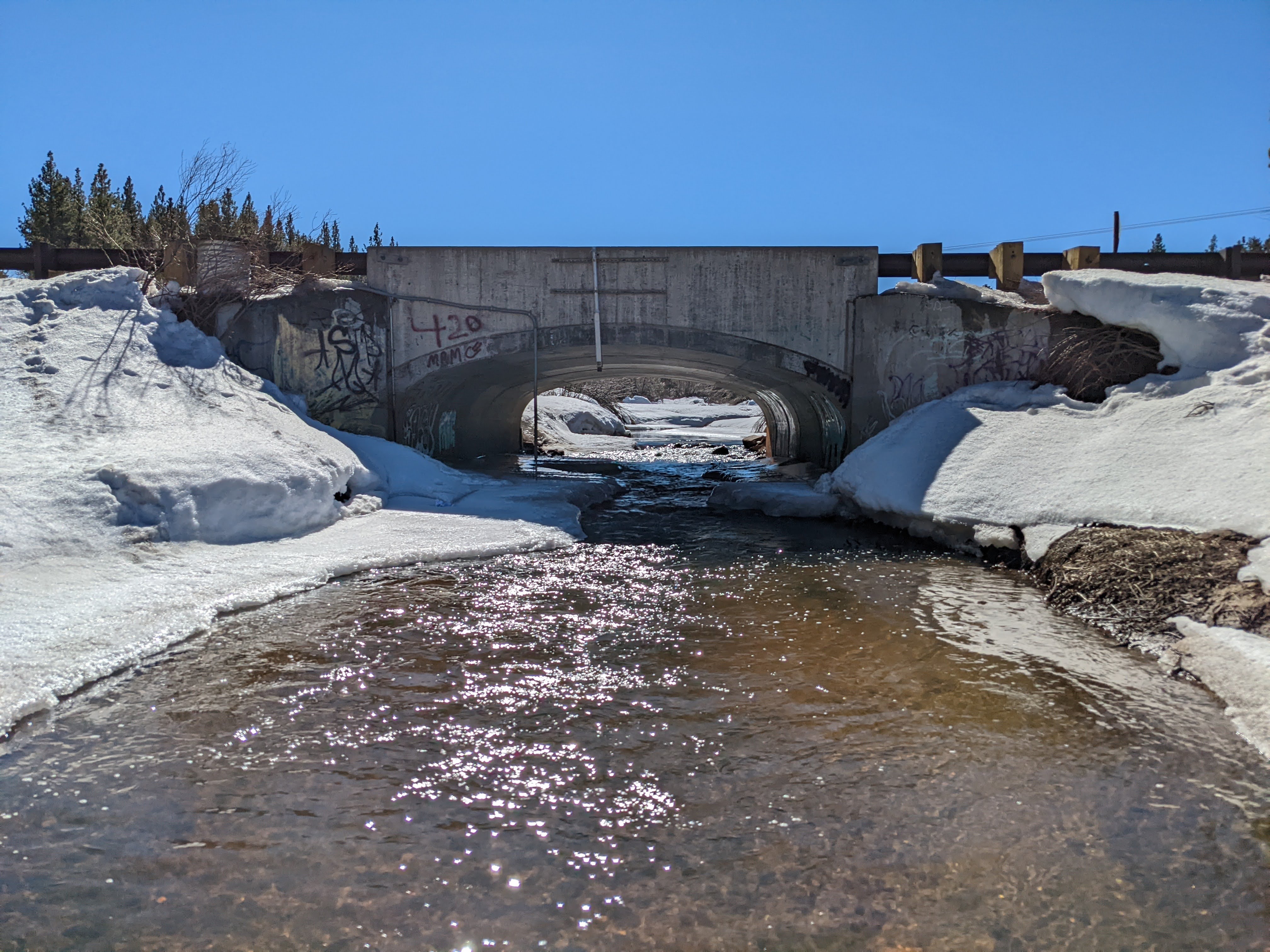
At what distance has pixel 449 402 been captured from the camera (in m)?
18.4

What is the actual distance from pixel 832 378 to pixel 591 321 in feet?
14.4

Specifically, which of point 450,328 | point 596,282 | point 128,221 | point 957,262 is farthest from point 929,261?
point 128,221

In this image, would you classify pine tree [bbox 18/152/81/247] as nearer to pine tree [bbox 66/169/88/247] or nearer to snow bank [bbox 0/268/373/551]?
pine tree [bbox 66/169/88/247]

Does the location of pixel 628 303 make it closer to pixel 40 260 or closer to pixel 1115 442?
pixel 1115 442

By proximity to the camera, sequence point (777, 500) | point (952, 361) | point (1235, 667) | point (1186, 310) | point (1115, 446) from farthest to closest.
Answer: point (952, 361)
point (777, 500)
point (1186, 310)
point (1115, 446)
point (1235, 667)

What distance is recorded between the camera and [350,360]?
1492 centimetres

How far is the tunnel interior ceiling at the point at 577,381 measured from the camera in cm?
1534

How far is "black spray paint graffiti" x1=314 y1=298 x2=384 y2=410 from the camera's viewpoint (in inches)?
583

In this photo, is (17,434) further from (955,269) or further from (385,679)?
(955,269)

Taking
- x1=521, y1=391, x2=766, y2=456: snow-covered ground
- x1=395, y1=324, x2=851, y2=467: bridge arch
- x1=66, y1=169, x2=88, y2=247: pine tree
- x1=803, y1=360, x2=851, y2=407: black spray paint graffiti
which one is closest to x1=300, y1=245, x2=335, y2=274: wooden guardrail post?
x1=395, y1=324, x2=851, y2=467: bridge arch

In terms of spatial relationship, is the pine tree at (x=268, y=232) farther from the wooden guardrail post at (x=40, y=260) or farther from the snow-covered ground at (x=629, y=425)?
the snow-covered ground at (x=629, y=425)

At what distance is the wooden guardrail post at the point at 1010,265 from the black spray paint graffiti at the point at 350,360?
10893mm

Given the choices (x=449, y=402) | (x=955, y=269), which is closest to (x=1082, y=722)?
(x=955, y=269)

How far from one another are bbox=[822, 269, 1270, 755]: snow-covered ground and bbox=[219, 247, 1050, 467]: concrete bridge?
121 centimetres
